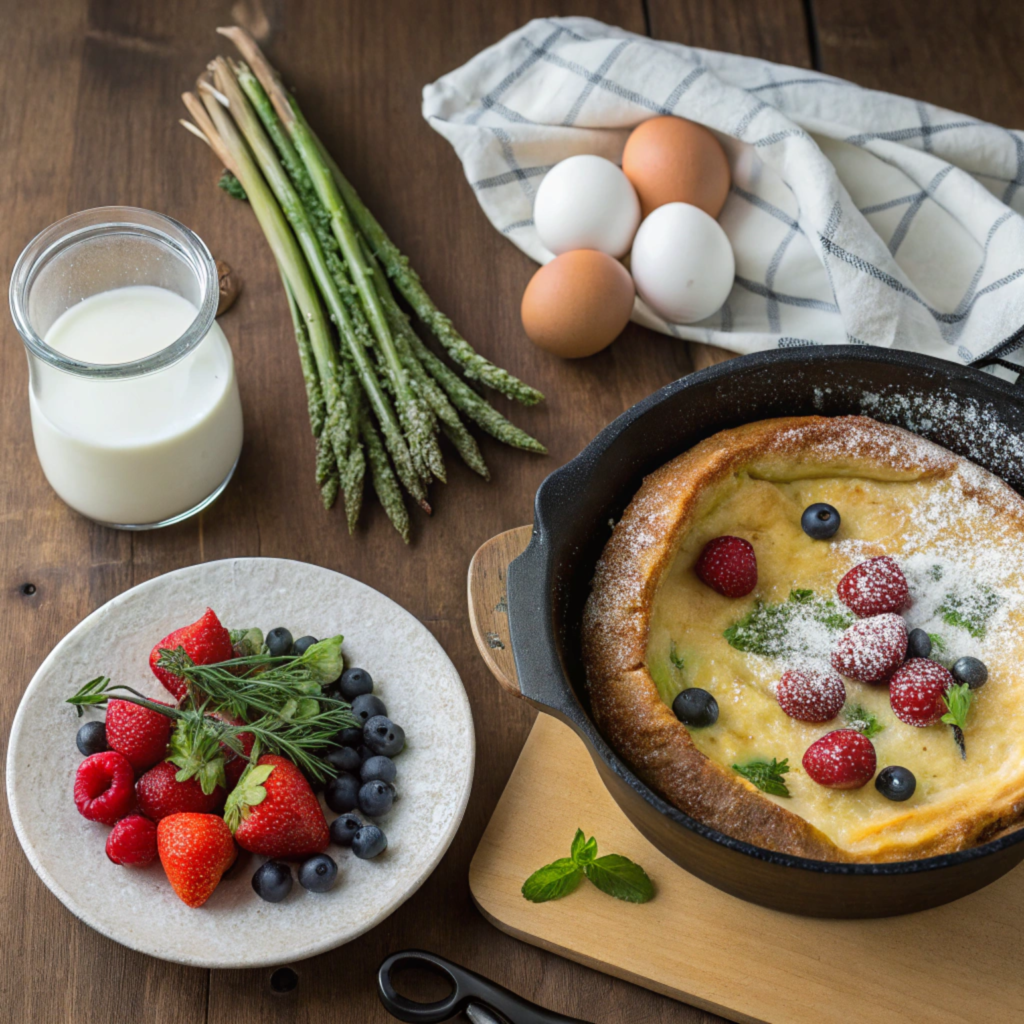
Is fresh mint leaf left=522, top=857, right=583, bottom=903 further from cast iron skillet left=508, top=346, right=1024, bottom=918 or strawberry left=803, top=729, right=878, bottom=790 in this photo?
strawberry left=803, top=729, right=878, bottom=790

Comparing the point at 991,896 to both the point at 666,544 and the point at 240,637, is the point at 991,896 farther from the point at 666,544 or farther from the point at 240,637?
the point at 240,637

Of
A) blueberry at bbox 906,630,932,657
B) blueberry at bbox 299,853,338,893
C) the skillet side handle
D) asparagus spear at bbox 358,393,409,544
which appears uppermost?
blueberry at bbox 906,630,932,657

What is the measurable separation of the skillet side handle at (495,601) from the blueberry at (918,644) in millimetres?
668

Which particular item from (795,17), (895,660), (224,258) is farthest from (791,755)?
(795,17)

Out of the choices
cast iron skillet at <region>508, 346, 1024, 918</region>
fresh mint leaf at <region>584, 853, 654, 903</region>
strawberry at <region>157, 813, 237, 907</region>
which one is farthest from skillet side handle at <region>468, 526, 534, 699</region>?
strawberry at <region>157, 813, 237, 907</region>

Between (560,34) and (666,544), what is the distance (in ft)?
5.05

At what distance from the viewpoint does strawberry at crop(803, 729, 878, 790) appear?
5.73 feet

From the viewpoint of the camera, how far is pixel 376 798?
1.94 meters

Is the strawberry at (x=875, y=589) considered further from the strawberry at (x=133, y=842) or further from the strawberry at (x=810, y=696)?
the strawberry at (x=133, y=842)

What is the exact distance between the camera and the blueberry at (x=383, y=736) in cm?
201

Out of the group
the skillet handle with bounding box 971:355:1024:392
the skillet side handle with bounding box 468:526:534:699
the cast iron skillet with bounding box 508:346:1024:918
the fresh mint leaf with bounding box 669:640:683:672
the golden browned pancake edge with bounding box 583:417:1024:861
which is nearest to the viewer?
the cast iron skillet with bounding box 508:346:1024:918

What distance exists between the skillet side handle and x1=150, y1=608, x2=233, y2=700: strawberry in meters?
0.45

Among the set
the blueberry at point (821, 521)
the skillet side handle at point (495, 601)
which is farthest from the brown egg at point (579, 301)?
the blueberry at point (821, 521)

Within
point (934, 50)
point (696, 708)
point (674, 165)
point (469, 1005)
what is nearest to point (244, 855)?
point (469, 1005)
